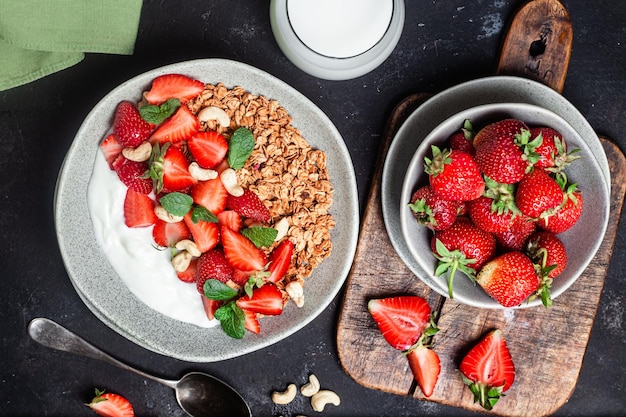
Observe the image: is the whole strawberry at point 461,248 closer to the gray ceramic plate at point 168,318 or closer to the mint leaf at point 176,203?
the gray ceramic plate at point 168,318

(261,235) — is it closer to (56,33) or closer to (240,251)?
(240,251)

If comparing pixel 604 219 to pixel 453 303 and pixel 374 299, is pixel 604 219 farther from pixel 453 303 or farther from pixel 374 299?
pixel 374 299

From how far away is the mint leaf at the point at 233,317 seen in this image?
4.02 ft

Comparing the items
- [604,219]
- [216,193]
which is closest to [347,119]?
[216,193]

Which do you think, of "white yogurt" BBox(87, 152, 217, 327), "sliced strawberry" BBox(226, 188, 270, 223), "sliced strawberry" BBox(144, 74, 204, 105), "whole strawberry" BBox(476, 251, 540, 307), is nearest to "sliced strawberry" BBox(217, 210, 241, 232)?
"sliced strawberry" BBox(226, 188, 270, 223)

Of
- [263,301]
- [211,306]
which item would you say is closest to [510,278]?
[263,301]

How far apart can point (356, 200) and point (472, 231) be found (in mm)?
225

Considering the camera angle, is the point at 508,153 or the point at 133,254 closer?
the point at 508,153

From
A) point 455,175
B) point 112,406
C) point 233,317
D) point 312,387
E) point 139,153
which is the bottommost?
point 112,406

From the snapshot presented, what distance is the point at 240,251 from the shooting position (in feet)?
3.98

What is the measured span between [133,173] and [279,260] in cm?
31

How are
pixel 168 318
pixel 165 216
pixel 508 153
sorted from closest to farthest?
pixel 508 153 < pixel 165 216 < pixel 168 318

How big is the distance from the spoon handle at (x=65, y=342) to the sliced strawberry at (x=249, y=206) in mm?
432

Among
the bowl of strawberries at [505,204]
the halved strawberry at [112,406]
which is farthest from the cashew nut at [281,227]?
the halved strawberry at [112,406]
